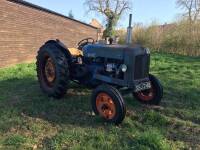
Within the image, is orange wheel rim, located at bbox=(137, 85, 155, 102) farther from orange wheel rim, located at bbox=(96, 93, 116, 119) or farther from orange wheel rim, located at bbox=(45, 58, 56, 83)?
orange wheel rim, located at bbox=(45, 58, 56, 83)

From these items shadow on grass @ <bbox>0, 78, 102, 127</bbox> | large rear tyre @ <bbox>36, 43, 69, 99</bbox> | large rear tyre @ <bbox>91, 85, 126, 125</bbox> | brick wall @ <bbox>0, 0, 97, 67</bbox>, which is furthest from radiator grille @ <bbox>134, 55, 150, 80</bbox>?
brick wall @ <bbox>0, 0, 97, 67</bbox>

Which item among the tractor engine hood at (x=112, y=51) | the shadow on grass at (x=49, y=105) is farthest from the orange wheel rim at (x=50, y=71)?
the tractor engine hood at (x=112, y=51)

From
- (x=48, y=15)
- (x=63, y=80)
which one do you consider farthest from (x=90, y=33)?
(x=63, y=80)

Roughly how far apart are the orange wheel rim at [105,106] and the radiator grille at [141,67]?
0.81 m

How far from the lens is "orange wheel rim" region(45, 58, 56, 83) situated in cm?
718

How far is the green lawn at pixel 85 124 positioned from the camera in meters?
4.62

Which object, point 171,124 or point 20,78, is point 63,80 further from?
point 20,78

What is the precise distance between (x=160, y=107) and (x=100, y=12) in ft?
130

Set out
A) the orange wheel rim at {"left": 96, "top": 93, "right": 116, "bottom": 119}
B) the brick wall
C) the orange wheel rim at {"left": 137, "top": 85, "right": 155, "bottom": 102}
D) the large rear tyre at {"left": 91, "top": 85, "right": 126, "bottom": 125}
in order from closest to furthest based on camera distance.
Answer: the large rear tyre at {"left": 91, "top": 85, "right": 126, "bottom": 125} < the orange wheel rim at {"left": 96, "top": 93, "right": 116, "bottom": 119} < the orange wheel rim at {"left": 137, "top": 85, "right": 155, "bottom": 102} < the brick wall

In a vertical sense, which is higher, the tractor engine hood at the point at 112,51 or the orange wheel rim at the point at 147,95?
the tractor engine hood at the point at 112,51

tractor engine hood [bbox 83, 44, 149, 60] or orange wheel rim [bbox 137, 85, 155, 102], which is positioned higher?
tractor engine hood [bbox 83, 44, 149, 60]

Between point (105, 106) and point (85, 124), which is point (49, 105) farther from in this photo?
point (105, 106)

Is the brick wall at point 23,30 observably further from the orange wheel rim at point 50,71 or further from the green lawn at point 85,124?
the orange wheel rim at point 50,71

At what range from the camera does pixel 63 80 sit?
21.6 feet
